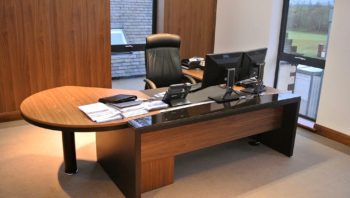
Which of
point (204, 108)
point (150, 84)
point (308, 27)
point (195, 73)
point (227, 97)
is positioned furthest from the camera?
point (308, 27)

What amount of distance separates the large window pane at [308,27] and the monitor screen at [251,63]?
4.96ft

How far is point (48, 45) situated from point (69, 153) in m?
1.80

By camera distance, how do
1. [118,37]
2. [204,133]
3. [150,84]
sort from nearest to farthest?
[204,133]
[150,84]
[118,37]

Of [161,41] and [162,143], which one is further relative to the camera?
[161,41]

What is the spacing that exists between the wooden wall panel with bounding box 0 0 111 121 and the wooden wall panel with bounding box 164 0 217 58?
3.74ft

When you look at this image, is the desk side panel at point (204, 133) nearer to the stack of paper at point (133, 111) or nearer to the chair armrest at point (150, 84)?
the stack of paper at point (133, 111)

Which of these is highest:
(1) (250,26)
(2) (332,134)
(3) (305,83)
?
(1) (250,26)

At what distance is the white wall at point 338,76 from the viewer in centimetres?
371

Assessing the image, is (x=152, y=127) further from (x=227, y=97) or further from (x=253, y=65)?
(x=253, y=65)

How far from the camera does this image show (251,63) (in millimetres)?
3080

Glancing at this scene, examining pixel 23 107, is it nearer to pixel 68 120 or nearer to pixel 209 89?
pixel 68 120

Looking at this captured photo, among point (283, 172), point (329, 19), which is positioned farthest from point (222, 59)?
point (329, 19)

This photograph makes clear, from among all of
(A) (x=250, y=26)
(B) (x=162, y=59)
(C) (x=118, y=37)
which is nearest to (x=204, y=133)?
(B) (x=162, y=59)

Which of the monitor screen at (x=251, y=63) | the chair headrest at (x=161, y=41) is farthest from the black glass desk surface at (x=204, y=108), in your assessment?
the chair headrest at (x=161, y=41)
